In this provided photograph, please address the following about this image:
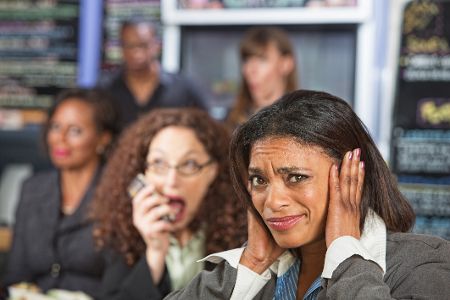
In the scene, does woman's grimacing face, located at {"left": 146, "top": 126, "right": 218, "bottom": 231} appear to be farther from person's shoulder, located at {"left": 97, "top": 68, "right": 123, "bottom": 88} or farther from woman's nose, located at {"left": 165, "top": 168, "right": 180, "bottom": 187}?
person's shoulder, located at {"left": 97, "top": 68, "right": 123, "bottom": 88}

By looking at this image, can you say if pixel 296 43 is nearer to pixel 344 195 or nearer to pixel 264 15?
pixel 264 15

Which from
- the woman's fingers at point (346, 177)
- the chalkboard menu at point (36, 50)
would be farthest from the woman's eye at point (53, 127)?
the woman's fingers at point (346, 177)

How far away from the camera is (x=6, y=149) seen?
5.16 m

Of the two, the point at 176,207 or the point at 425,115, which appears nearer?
the point at 176,207

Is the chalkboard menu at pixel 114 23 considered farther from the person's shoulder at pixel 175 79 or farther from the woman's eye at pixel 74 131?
the woman's eye at pixel 74 131

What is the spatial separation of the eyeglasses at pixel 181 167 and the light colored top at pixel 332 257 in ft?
2.34

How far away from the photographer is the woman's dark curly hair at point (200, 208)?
110 inches

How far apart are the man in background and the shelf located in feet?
1.02

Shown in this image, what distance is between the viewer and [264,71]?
13.2 feet

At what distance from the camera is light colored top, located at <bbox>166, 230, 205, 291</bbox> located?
111 inches

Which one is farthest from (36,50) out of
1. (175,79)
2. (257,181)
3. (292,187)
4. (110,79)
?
(292,187)

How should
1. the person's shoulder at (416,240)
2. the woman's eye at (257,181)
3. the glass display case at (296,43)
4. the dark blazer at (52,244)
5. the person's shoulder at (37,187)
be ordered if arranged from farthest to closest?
the glass display case at (296,43) → the person's shoulder at (37,187) → the dark blazer at (52,244) → the woman's eye at (257,181) → the person's shoulder at (416,240)

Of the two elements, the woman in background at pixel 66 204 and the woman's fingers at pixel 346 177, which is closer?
the woman's fingers at pixel 346 177

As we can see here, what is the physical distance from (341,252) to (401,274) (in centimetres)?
15
